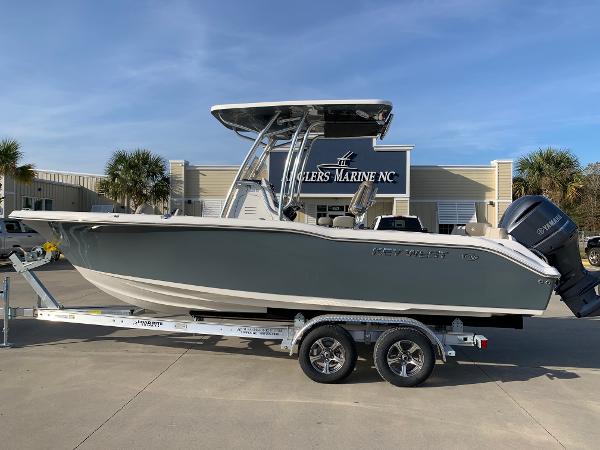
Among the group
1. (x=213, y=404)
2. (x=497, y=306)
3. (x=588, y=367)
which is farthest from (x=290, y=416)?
(x=588, y=367)

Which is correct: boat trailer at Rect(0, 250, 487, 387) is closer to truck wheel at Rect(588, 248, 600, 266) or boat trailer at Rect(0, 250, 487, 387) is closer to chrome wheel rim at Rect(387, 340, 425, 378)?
chrome wheel rim at Rect(387, 340, 425, 378)

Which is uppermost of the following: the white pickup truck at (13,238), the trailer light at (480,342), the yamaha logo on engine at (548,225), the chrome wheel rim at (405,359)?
the yamaha logo on engine at (548,225)

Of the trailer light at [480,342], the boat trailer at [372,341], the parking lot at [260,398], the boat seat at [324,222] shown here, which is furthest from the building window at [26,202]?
the trailer light at [480,342]

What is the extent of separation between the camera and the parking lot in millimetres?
3986

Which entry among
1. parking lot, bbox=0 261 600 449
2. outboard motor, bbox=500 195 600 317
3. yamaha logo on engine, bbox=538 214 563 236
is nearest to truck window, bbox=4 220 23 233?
parking lot, bbox=0 261 600 449

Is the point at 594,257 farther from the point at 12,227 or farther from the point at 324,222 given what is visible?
the point at 12,227

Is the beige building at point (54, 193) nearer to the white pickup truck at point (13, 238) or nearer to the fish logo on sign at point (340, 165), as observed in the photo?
the white pickup truck at point (13, 238)

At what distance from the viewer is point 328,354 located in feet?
17.6

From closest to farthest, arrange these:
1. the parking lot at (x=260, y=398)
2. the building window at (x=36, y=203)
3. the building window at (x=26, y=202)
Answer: the parking lot at (x=260, y=398) < the building window at (x=26, y=202) < the building window at (x=36, y=203)

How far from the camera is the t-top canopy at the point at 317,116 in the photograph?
576 cm

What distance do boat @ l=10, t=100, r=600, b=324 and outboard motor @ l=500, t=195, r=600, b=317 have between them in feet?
0.04

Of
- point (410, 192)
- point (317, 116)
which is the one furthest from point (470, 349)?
point (410, 192)

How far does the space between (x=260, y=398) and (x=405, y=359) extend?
1579mm

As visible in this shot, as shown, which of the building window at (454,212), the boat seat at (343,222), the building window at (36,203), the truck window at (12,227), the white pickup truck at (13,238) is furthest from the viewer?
the building window at (454,212)
